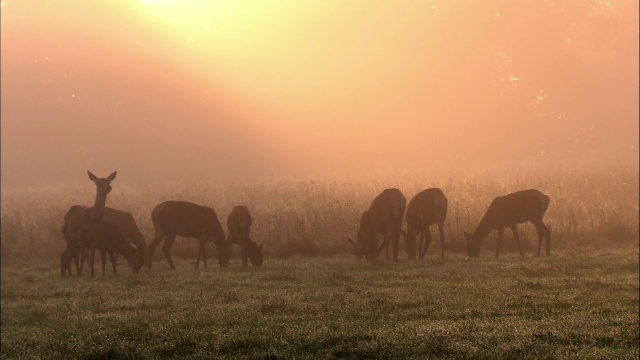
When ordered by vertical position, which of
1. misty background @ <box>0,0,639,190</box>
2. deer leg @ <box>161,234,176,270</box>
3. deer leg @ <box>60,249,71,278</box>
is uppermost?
misty background @ <box>0,0,639,190</box>

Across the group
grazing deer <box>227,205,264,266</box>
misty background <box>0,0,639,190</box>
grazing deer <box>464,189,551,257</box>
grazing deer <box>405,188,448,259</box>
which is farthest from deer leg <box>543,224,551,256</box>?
grazing deer <box>227,205,264,266</box>

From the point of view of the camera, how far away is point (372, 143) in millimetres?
20219

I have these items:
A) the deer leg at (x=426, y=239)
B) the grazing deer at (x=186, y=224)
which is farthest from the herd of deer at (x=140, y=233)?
the deer leg at (x=426, y=239)

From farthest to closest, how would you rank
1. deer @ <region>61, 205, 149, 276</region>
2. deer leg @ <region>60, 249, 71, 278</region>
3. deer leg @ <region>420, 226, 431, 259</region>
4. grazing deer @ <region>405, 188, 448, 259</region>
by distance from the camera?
deer @ <region>61, 205, 149, 276</region> < deer leg @ <region>60, 249, 71, 278</region> < deer leg @ <region>420, 226, 431, 259</region> < grazing deer @ <region>405, 188, 448, 259</region>

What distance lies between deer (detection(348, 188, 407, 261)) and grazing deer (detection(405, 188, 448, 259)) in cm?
43

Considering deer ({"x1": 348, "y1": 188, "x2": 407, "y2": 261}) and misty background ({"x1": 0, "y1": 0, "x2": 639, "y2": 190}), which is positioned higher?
misty background ({"x1": 0, "y1": 0, "x2": 639, "y2": 190})

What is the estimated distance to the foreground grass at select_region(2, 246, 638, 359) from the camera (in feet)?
32.8

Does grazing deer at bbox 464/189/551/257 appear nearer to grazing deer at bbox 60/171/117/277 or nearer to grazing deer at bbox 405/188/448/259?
grazing deer at bbox 405/188/448/259

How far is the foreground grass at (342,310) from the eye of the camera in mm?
9992

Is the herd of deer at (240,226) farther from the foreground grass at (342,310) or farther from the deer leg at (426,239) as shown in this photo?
the foreground grass at (342,310)

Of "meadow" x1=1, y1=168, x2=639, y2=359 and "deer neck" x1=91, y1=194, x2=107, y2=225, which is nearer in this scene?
"meadow" x1=1, y1=168, x2=639, y2=359

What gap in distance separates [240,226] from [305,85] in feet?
17.9

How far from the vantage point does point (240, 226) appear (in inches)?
844

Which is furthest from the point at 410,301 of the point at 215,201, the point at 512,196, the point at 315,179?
the point at 215,201
